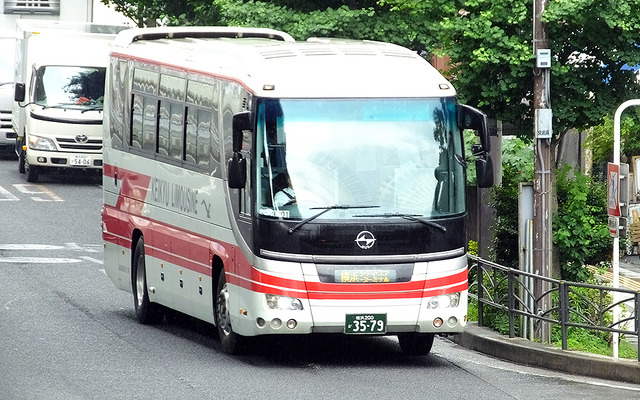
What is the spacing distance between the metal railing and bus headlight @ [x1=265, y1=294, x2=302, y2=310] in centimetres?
316

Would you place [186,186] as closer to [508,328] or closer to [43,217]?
[508,328]

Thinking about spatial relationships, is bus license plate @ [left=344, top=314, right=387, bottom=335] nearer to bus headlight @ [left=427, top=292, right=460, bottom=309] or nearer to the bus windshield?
bus headlight @ [left=427, top=292, right=460, bottom=309]

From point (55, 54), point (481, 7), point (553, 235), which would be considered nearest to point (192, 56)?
point (481, 7)

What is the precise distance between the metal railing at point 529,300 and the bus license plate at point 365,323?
242 cm

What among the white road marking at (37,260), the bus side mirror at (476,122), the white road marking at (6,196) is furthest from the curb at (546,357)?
the white road marking at (6,196)

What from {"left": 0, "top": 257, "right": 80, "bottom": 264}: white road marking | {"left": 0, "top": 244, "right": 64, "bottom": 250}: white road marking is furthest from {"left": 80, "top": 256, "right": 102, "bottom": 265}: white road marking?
{"left": 0, "top": 244, "right": 64, "bottom": 250}: white road marking

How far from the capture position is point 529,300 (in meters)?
16.8

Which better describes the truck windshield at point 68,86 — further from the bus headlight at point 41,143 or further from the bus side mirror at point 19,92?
the bus headlight at point 41,143

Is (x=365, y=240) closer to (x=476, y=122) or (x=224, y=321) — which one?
(x=476, y=122)

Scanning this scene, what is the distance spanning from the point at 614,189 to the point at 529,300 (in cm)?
182

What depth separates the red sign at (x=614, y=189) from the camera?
1559 centimetres

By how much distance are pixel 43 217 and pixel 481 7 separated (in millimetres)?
11167

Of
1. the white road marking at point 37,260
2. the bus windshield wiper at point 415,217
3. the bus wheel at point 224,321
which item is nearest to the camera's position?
the bus windshield wiper at point 415,217

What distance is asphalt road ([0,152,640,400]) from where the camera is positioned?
12.7 m
